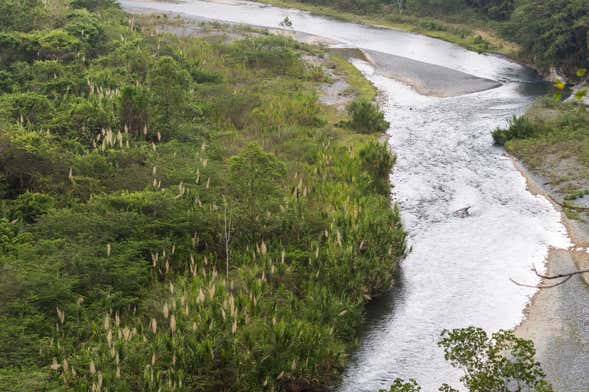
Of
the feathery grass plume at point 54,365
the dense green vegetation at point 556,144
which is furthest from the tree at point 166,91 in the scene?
the dense green vegetation at point 556,144

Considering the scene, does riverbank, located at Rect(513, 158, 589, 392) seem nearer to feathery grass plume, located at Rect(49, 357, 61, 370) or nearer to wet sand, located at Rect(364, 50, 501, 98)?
feathery grass plume, located at Rect(49, 357, 61, 370)

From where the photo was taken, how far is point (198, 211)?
1736 cm

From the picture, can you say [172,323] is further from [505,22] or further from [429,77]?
[505,22]

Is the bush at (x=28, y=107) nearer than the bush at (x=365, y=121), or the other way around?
the bush at (x=28, y=107)

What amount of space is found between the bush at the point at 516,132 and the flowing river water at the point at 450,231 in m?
0.62

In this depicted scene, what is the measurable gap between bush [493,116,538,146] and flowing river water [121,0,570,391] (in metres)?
0.62

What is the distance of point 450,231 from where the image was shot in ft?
72.4

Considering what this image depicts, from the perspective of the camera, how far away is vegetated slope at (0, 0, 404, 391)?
41.5 feet

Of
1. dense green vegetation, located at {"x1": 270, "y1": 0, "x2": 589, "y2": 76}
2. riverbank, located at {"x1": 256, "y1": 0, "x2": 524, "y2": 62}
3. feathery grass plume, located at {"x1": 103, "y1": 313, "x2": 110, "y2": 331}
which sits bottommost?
feathery grass plume, located at {"x1": 103, "y1": 313, "x2": 110, "y2": 331}

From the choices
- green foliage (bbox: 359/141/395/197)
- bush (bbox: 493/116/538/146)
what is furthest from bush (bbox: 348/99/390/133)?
green foliage (bbox: 359/141/395/197)

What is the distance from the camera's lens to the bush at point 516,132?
3077 cm

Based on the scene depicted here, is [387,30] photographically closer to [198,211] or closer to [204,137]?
[204,137]

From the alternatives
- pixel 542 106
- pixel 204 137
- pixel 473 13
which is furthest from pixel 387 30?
pixel 204 137

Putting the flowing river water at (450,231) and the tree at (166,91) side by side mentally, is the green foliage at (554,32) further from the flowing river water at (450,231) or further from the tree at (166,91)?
A: the tree at (166,91)
